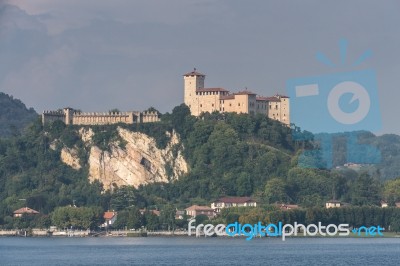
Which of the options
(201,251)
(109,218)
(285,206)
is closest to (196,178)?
(109,218)

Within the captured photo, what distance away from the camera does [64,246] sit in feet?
345

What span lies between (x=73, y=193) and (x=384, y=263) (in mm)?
64748

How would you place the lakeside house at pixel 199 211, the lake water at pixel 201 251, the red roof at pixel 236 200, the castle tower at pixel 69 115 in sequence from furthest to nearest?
the castle tower at pixel 69 115, the red roof at pixel 236 200, the lakeside house at pixel 199 211, the lake water at pixel 201 251

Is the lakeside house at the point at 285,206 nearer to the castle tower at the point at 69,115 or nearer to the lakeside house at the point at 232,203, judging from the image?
the lakeside house at the point at 232,203

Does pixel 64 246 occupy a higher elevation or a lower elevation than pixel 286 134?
lower

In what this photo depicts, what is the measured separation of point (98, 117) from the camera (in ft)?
482

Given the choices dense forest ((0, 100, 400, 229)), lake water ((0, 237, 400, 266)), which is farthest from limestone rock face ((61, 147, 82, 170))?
lake water ((0, 237, 400, 266))

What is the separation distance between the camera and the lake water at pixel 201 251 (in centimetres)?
8250

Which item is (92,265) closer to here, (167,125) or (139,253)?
(139,253)

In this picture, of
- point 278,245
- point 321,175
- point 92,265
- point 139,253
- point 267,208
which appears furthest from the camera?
point 321,175

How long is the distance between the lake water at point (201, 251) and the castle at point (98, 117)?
28.0m

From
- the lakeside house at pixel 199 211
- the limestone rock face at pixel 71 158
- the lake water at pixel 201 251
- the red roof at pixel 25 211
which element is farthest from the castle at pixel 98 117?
the lake water at pixel 201 251

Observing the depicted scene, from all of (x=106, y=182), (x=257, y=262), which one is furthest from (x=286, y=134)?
(x=257, y=262)

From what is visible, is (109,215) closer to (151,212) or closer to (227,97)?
(151,212)
